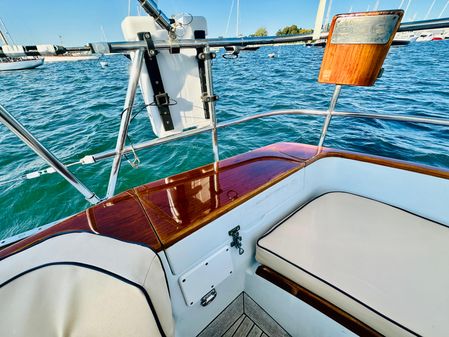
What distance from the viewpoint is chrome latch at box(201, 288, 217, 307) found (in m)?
1.04

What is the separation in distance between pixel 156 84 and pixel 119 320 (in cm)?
100

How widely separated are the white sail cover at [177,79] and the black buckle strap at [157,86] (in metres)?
0.03

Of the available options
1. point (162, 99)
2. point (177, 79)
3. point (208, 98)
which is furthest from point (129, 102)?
point (208, 98)

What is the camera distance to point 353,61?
104 cm

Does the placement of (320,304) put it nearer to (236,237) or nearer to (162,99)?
(236,237)

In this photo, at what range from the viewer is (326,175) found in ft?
5.07

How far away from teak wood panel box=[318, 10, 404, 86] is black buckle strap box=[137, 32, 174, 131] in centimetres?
89

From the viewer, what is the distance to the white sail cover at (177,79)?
1.05 metres

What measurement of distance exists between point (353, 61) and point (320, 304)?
3.79 feet

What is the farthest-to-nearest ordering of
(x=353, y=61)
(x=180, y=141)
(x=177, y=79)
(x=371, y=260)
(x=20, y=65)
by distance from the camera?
(x=20, y=65) → (x=180, y=141) → (x=177, y=79) → (x=353, y=61) → (x=371, y=260)

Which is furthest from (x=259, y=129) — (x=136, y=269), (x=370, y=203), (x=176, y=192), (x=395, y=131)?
(x=136, y=269)

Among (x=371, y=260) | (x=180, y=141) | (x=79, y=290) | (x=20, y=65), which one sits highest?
(x=79, y=290)

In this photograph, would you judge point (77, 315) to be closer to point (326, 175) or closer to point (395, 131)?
point (326, 175)

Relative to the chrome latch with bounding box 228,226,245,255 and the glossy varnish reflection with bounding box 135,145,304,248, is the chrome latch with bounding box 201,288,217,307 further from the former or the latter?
the glossy varnish reflection with bounding box 135,145,304,248
